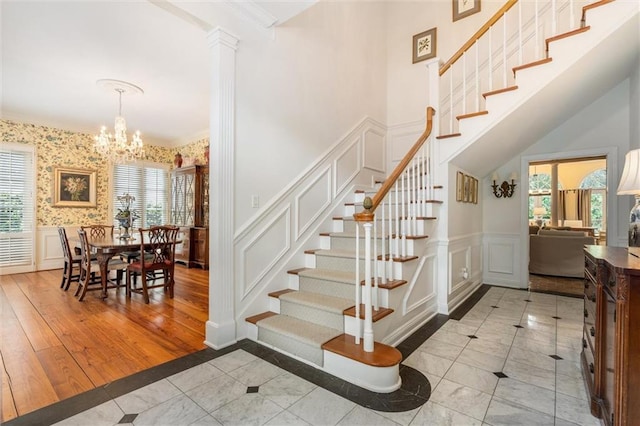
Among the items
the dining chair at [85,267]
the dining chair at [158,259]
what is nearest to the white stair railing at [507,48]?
the dining chair at [158,259]

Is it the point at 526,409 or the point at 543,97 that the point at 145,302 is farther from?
the point at 543,97

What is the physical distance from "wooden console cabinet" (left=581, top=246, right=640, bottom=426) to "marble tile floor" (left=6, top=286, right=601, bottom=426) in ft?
0.89

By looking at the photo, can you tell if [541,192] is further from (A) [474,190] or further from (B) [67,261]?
(B) [67,261]

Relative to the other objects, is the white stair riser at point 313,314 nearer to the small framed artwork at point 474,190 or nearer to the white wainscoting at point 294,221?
the white wainscoting at point 294,221

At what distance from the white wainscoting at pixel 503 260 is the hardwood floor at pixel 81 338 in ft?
14.8

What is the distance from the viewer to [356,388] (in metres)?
1.92

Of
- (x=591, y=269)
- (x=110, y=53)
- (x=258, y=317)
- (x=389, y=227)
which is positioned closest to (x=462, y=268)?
(x=389, y=227)

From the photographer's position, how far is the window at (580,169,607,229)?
10219 millimetres

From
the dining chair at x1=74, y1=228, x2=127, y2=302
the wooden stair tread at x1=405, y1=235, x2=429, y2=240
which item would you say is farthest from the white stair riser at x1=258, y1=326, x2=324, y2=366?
the dining chair at x1=74, y1=228, x2=127, y2=302

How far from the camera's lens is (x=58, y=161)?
5.99 metres

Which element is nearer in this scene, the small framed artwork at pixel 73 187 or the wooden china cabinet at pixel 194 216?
the small framed artwork at pixel 73 187

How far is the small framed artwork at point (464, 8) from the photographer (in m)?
4.45

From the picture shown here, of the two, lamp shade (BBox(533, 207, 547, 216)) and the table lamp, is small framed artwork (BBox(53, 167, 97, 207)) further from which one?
lamp shade (BBox(533, 207, 547, 216))

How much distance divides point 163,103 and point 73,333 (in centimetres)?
394
